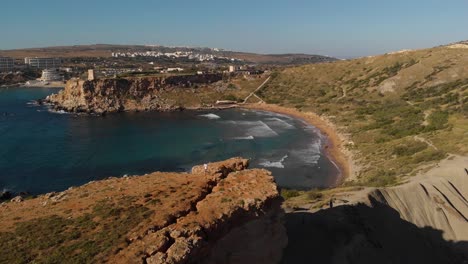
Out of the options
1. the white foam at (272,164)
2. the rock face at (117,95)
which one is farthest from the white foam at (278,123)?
the rock face at (117,95)

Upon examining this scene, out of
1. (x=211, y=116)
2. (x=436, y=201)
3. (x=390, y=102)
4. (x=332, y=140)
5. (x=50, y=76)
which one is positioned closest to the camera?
(x=436, y=201)

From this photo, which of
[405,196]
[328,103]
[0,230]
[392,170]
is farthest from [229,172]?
[328,103]

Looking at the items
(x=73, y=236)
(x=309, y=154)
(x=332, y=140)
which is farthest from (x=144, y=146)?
(x=73, y=236)

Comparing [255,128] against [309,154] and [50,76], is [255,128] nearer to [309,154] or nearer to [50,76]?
[309,154]

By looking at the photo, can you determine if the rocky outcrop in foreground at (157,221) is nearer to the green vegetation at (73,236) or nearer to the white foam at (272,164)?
the green vegetation at (73,236)

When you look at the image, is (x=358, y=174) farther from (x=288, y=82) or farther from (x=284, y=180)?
(x=288, y=82)
